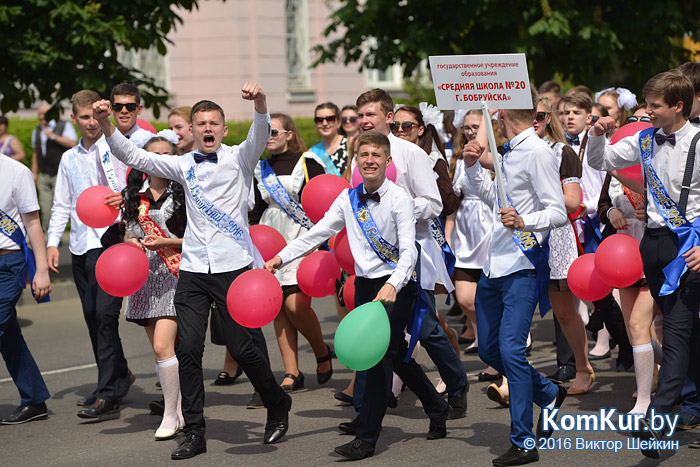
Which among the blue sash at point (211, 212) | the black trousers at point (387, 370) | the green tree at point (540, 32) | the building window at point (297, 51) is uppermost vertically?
the building window at point (297, 51)

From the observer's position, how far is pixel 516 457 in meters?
5.68

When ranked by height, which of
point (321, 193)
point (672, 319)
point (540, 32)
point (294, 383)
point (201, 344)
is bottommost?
point (294, 383)

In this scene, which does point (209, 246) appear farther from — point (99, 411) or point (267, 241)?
point (99, 411)

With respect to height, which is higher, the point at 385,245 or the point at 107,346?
the point at 385,245

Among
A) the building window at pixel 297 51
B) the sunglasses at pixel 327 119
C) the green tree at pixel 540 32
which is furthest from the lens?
the building window at pixel 297 51

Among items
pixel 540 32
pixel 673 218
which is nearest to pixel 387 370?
pixel 673 218

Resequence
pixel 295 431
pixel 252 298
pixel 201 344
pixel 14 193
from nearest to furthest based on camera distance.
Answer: pixel 252 298
pixel 201 344
pixel 295 431
pixel 14 193

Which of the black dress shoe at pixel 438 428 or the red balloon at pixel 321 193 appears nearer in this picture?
the black dress shoe at pixel 438 428

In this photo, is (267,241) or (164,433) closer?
(164,433)

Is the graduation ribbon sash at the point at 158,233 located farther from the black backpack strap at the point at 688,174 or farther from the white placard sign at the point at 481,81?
the black backpack strap at the point at 688,174

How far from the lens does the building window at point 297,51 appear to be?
25672mm

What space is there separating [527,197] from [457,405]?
1.63 m

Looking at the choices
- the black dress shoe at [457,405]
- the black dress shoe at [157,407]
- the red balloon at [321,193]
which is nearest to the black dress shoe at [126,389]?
the black dress shoe at [157,407]

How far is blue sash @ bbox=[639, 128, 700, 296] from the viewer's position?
5.72m
